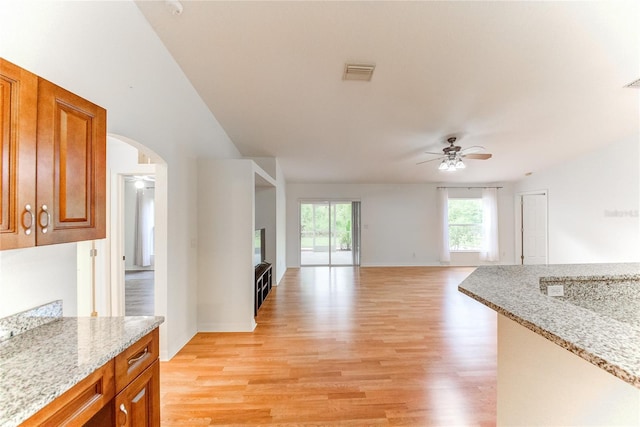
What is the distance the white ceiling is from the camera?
214 centimetres

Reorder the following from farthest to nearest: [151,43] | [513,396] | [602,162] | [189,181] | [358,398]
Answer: [602,162], [189,181], [151,43], [358,398], [513,396]

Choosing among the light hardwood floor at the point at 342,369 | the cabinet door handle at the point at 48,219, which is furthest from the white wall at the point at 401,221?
the cabinet door handle at the point at 48,219

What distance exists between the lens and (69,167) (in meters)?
1.21

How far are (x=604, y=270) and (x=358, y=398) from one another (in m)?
1.77

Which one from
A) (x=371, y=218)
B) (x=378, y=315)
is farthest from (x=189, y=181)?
(x=371, y=218)

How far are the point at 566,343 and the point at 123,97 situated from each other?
2.78 m

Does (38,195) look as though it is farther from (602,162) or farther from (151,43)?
(602,162)

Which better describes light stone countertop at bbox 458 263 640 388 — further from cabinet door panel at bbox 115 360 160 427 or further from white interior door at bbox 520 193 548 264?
white interior door at bbox 520 193 548 264

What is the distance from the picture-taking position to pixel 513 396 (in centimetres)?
122

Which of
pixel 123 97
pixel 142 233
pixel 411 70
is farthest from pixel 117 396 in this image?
pixel 142 233

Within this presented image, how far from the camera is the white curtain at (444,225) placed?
743cm

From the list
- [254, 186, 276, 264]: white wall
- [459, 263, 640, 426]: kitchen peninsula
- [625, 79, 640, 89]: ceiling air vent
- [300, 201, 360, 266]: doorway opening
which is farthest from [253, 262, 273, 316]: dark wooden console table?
[625, 79, 640, 89]: ceiling air vent

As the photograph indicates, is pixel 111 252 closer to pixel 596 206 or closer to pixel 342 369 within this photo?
pixel 342 369

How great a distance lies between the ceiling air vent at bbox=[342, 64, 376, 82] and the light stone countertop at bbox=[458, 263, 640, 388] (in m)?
2.12
